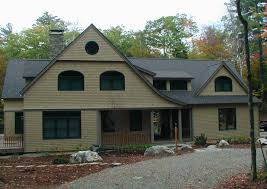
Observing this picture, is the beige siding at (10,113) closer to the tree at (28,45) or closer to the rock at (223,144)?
the rock at (223,144)

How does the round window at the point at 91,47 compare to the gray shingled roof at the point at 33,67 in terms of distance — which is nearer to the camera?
the round window at the point at 91,47

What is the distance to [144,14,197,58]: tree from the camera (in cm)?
6238

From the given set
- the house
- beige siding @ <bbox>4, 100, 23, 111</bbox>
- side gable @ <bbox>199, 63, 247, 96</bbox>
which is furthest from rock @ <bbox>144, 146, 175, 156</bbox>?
beige siding @ <bbox>4, 100, 23, 111</bbox>

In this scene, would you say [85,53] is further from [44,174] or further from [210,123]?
[44,174]

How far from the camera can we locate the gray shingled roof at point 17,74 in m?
29.4

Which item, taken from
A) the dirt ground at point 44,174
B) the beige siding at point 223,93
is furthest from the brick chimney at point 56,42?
the dirt ground at point 44,174

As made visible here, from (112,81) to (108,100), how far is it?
4.42 ft

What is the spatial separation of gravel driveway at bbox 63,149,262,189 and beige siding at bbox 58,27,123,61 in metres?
11.0

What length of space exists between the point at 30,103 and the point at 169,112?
442 inches

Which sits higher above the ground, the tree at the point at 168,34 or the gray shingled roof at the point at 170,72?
the tree at the point at 168,34

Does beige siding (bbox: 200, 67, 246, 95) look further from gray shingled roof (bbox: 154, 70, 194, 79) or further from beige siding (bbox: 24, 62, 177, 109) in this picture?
beige siding (bbox: 24, 62, 177, 109)

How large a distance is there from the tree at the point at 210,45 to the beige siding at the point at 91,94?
1134 inches

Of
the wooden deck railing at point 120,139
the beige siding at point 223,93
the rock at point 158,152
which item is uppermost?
the beige siding at point 223,93

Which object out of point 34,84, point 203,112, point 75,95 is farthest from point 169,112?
point 34,84
